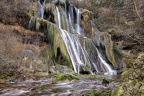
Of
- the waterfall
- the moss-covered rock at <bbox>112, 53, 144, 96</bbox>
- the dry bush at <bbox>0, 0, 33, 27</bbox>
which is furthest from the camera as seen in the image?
the dry bush at <bbox>0, 0, 33, 27</bbox>

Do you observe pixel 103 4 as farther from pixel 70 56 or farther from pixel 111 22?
pixel 70 56

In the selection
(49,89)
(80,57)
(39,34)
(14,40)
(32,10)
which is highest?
(32,10)

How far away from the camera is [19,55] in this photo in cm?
1978

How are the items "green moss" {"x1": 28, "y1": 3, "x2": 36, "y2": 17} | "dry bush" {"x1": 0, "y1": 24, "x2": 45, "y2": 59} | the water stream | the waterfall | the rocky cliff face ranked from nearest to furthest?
the water stream < the rocky cliff face < "dry bush" {"x1": 0, "y1": 24, "x2": 45, "y2": 59} < the waterfall < "green moss" {"x1": 28, "y1": 3, "x2": 36, "y2": 17}

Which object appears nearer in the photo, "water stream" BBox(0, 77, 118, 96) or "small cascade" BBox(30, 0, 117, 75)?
"water stream" BBox(0, 77, 118, 96)

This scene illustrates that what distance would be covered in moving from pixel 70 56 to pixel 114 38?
14454 millimetres

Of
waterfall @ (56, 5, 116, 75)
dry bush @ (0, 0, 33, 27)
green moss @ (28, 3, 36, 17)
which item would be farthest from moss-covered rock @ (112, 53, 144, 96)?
green moss @ (28, 3, 36, 17)

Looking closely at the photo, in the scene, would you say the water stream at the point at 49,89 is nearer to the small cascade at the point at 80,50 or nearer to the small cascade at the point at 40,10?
the small cascade at the point at 80,50

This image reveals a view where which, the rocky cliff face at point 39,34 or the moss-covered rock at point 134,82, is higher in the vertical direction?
the rocky cliff face at point 39,34

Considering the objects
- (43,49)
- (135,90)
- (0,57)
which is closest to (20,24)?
(43,49)

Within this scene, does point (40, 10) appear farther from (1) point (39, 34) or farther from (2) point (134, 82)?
(2) point (134, 82)

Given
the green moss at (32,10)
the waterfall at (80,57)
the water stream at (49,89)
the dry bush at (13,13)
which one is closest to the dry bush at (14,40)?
the dry bush at (13,13)

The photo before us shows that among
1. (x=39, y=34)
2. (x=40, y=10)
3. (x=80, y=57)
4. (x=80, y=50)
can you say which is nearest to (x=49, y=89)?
(x=80, y=57)

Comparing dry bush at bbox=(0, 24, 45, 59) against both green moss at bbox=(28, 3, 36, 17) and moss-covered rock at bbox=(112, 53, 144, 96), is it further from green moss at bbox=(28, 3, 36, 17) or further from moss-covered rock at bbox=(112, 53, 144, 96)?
moss-covered rock at bbox=(112, 53, 144, 96)
